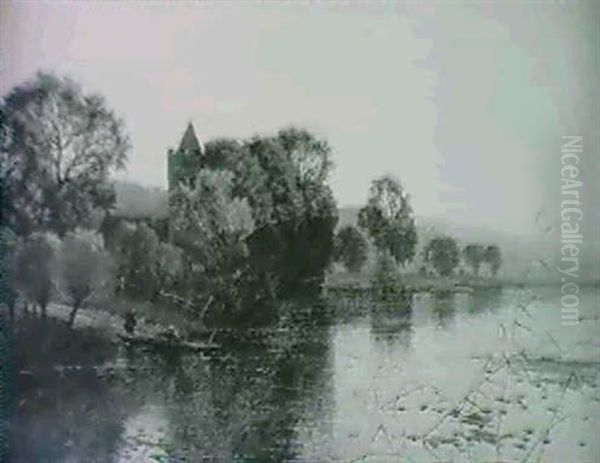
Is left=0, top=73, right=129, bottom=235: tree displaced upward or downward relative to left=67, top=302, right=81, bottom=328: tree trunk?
upward

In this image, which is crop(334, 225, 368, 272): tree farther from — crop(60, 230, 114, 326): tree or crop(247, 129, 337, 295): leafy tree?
crop(60, 230, 114, 326): tree

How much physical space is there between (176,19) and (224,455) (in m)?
0.63

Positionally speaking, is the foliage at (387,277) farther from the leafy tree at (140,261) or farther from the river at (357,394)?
the leafy tree at (140,261)

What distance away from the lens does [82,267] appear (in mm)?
1233

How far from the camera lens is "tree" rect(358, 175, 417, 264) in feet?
4.08

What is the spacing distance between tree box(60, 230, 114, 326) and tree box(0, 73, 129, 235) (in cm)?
2

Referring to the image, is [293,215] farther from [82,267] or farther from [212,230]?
[82,267]

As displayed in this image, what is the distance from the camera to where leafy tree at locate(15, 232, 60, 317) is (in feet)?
4.03

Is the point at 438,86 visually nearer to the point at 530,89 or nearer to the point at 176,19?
the point at 530,89

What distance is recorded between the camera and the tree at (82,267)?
123 centimetres

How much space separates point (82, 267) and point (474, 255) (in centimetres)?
57

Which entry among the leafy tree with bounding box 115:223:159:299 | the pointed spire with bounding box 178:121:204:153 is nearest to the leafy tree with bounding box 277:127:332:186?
the pointed spire with bounding box 178:121:204:153

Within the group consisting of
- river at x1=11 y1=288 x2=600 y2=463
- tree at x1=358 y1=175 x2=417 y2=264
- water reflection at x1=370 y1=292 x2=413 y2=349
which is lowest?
river at x1=11 y1=288 x2=600 y2=463

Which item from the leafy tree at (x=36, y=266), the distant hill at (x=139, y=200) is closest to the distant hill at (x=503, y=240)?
the distant hill at (x=139, y=200)
